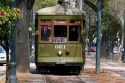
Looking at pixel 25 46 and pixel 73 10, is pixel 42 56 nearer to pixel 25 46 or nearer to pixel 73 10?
pixel 25 46

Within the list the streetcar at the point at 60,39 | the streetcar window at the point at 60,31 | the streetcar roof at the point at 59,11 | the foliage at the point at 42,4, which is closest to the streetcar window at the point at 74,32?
the streetcar at the point at 60,39

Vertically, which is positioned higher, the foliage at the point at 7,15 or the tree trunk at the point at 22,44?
the foliage at the point at 7,15

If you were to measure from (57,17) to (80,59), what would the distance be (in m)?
2.27

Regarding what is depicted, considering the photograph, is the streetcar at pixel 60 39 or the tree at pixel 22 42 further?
the tree at pixel 22 42

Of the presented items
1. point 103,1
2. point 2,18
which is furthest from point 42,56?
point 2,18

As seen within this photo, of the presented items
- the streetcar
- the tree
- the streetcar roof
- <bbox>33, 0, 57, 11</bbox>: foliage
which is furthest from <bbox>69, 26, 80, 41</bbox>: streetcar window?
<bbox>33, 0, 57, 11</bbox>: foliage

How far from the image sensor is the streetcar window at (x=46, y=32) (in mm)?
23906

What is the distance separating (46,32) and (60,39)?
0.74 meters

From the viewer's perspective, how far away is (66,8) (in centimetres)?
2445

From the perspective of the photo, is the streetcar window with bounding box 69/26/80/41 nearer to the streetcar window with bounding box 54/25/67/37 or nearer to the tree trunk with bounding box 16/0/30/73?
the streetcar window with bounding box 54/25/67/37

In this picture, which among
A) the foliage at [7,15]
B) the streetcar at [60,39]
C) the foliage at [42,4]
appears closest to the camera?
the foliage at [7,15]

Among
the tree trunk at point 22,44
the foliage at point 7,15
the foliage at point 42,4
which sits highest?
the foliage at point 42,4

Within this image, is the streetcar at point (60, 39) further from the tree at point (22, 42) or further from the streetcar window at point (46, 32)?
the tree at point (22, 42)

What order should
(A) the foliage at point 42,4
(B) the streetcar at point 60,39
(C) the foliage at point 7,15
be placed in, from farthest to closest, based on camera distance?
(A) the foliage at point 42,4
(B) the streetcar at point 60,39
(C) the foliage at point 7,15
